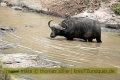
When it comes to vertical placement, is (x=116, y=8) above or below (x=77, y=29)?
above

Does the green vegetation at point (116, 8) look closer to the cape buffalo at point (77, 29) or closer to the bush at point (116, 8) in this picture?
the bush at point (116, 8)

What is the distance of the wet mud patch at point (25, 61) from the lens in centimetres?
776

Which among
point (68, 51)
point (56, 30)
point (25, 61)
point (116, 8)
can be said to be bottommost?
point (68, 51)

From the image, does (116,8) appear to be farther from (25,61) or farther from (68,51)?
(25,61)

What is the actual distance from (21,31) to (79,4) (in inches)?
371

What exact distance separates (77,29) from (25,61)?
5769 millimetres

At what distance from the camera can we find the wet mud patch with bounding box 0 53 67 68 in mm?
7762

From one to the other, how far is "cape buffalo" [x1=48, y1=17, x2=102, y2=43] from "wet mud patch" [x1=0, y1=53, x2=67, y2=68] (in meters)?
4.78

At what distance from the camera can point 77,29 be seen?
1347 cm

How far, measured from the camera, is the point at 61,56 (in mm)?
9602

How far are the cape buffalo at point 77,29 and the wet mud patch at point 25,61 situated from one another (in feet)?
15.7

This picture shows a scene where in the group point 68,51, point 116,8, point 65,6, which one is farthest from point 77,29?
point 65,6

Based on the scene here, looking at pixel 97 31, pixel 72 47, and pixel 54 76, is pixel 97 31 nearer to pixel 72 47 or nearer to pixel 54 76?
pixel 72 47

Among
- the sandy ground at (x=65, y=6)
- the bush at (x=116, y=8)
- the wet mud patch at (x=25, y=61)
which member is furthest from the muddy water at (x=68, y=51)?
the sandy ground at (x=65, y=6)
